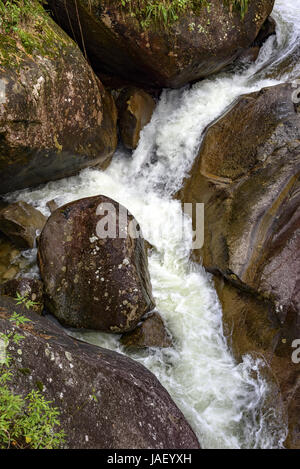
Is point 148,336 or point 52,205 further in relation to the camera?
point 52,205

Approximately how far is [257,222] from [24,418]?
10.7 feet

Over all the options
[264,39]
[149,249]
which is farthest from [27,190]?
[264,39]

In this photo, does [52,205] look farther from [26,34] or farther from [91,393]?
[91,393]

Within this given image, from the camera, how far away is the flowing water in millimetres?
4238

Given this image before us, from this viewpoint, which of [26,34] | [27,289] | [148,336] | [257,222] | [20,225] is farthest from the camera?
[20,225]

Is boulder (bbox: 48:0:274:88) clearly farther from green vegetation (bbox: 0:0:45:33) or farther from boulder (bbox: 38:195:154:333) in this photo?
boulder (bbox: 38:195:154:333)

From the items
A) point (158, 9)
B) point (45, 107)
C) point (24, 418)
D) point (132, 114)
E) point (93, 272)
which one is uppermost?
point (158, 9)

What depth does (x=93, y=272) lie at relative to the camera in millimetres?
4613

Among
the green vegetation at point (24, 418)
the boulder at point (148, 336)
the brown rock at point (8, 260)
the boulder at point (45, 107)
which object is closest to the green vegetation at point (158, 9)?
the boulder at point (45, 107)

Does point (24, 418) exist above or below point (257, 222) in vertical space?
below

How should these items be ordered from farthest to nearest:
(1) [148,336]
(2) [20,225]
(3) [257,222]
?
(2) [20,225] → (3) [257,222] → (1) [148,336]

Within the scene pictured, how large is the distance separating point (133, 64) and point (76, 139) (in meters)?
1.53

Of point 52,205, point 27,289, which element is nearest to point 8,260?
point 27,289

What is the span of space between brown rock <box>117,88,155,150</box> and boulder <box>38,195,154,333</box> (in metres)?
1.98
